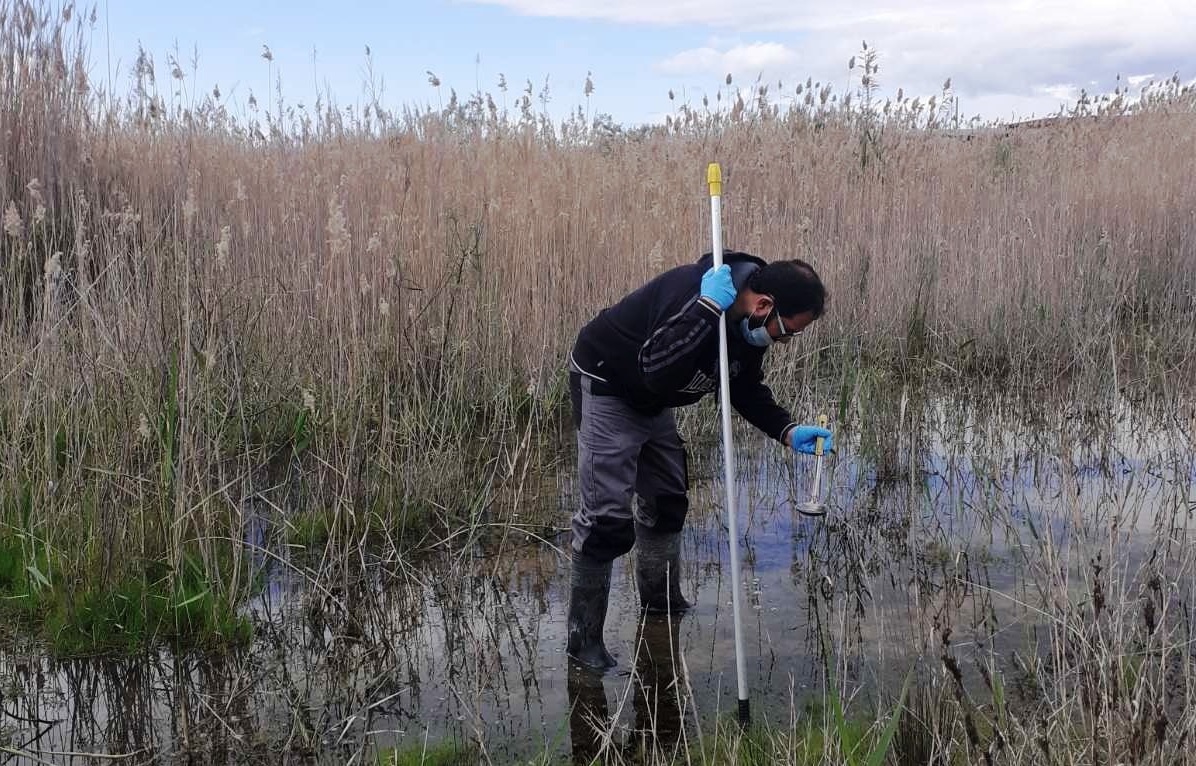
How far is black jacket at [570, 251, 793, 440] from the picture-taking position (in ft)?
9.20

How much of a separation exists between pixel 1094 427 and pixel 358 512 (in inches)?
147

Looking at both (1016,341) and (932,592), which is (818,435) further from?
(1016,341)

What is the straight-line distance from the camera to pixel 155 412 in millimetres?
3479

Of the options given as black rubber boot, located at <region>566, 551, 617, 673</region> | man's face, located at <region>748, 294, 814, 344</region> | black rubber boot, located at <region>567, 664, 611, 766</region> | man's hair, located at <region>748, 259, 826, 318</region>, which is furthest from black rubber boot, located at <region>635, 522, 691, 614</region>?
man's hair, located at <region>748, 259, 826, 318</region>

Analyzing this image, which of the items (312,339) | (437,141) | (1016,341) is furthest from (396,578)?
(1016,341)

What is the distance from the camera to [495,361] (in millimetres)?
5434

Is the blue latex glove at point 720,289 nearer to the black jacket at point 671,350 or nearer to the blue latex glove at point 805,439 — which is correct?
the black jacket at point 671,350

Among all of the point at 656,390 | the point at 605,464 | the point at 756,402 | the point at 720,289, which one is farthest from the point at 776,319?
the point at 605,464

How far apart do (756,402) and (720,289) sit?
72 cm

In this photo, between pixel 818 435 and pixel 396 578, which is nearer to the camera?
pixel 818 435

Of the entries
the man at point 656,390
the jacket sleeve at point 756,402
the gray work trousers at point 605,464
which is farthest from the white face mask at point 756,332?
the gray work trousers at point 605,464

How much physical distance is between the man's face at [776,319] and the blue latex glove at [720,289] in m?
0.16

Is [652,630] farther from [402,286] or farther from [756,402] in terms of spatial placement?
[402,286]

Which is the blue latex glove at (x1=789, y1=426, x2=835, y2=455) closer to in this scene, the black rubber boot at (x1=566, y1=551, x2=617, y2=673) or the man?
the man
